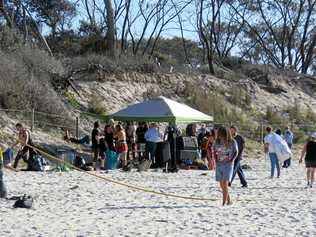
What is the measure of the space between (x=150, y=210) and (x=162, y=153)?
9.24 metres

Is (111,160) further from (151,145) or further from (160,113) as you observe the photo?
(160,113)

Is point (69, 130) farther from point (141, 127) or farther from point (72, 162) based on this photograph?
point (72, 162)

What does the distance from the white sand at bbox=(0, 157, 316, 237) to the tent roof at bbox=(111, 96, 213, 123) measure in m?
4.20

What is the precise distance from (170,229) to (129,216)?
1.27 meters

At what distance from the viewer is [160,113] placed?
2125 centimetres

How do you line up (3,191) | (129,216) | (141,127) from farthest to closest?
(141,127)
(3,191)
(129,216)

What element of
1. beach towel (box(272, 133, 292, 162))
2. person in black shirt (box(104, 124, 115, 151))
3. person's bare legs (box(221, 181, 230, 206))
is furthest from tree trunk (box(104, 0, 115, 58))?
person's bare legs (box(221, 181, 230, 206))

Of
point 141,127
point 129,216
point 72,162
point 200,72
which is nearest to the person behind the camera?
point 129,216

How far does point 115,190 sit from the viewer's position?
14461mm

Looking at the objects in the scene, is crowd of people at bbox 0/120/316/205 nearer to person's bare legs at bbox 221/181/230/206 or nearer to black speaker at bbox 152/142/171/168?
person's bare legs at bbox 221/181/230/206

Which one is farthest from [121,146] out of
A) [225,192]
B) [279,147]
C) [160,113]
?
[225,192]

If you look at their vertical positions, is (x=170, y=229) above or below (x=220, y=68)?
below

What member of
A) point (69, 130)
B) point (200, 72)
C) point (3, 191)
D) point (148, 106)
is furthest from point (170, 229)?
point (200, 72)

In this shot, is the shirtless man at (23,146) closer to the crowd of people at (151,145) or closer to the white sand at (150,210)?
the crowd of people at (151,145)
